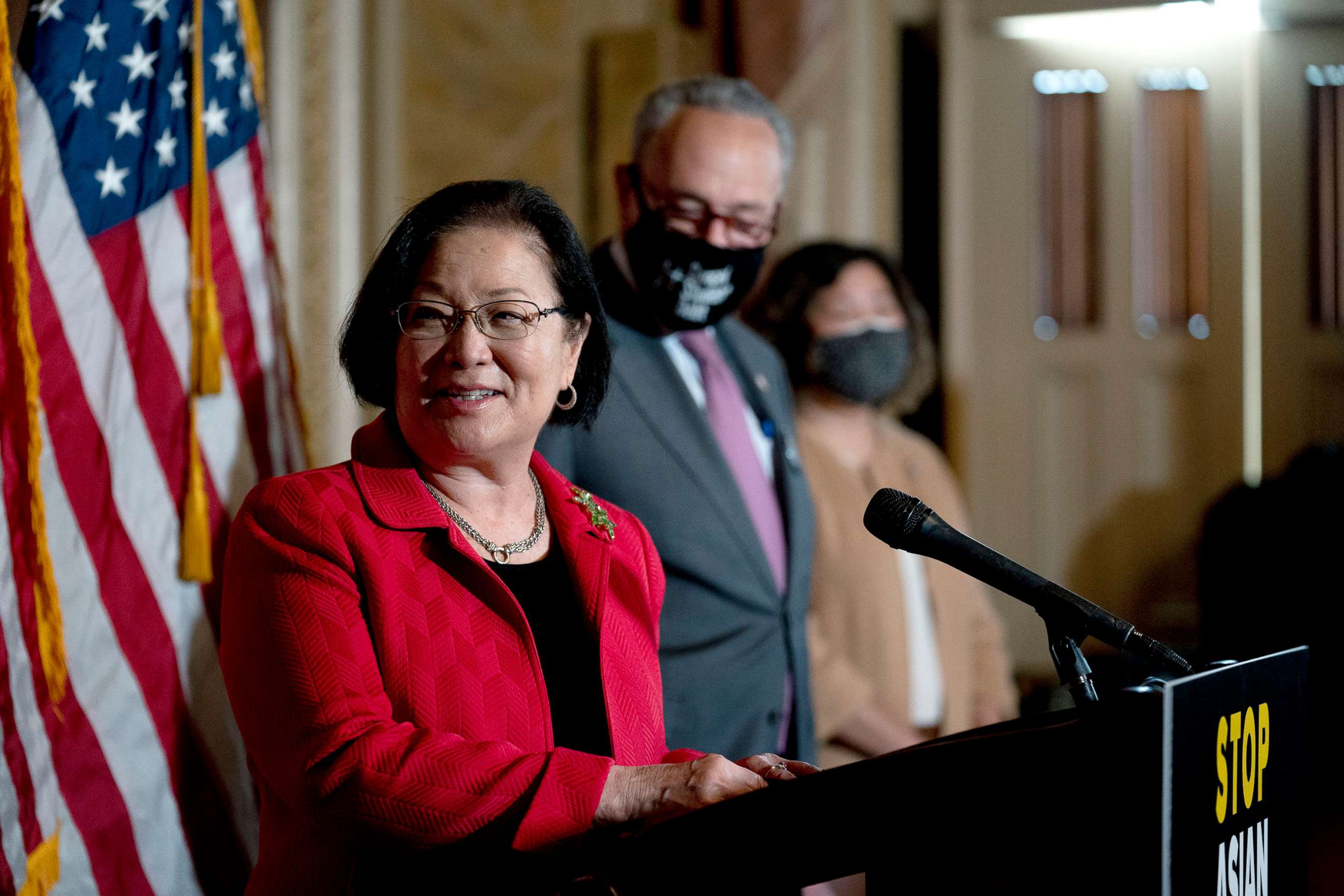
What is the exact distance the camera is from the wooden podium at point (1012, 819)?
36.4 inches

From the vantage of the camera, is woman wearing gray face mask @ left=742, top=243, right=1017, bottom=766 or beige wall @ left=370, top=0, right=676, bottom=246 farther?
beige wall @ left=370, top=0, right=676, bottom=246

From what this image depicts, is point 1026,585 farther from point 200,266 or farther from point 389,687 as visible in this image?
point 200,266

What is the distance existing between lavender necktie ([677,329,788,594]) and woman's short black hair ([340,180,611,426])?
0.71 meters

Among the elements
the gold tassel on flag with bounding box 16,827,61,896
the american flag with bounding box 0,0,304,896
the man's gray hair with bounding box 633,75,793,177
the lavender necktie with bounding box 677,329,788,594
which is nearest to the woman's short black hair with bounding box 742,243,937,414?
the lavender necktie with bounding box 677,329,788,594

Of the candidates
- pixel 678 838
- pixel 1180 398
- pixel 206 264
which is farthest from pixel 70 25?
pixel 1180 398

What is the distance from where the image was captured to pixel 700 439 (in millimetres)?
2051

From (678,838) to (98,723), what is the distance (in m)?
1.14

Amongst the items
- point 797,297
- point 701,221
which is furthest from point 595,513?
point 797,297

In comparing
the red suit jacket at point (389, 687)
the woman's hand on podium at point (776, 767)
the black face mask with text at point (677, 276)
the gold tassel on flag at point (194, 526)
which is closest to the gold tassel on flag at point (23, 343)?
the gold tassel on flag at point (194, 526)

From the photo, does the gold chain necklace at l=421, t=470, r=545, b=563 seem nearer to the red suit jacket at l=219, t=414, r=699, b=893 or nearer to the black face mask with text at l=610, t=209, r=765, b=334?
the red suit jacket at l=219, t=414, r=699, b=893

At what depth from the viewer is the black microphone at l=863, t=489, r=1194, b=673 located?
3.77 ft

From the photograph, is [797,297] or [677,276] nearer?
[677,276]

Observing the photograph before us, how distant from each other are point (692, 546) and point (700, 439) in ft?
0.63

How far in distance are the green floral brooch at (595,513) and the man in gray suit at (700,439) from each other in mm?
305
